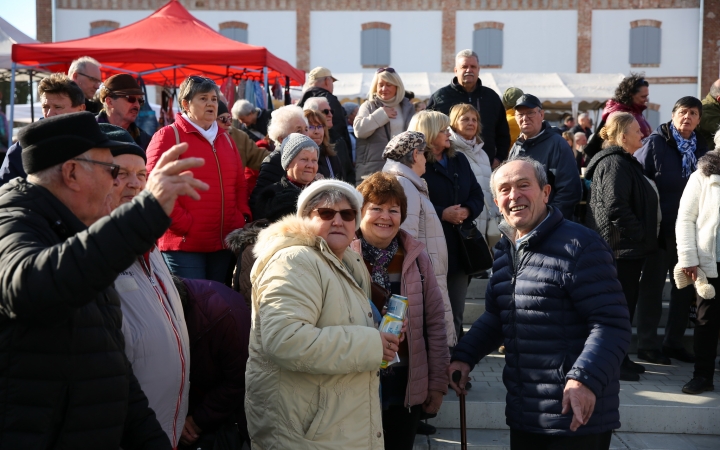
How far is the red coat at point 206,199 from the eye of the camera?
4.91 metres

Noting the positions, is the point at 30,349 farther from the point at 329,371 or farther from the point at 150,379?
the point at 329,371

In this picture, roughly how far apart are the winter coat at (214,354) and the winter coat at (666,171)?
4.49 m

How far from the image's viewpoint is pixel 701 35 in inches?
1089

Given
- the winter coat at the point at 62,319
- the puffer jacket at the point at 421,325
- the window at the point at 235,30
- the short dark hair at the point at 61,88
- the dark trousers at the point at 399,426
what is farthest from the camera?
the window at the point at 235,30

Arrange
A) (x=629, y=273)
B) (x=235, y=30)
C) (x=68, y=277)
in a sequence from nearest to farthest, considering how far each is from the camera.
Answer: (x=68, y=277), (x=629, y=273), (x=235, y=30)

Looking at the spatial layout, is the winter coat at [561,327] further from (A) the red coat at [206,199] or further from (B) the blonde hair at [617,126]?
(B) the blonde hair at [617,126]

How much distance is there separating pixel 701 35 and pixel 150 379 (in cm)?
2970

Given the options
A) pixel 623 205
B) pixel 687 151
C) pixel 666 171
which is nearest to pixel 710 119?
pixel 687 151

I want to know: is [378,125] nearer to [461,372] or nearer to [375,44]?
[461,372]

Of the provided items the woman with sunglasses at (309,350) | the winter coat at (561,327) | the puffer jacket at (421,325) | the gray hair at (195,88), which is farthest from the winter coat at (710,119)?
the woman with sunglasses at (309,350)

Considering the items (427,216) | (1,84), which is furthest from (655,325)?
(1,84)

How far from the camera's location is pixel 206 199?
16.4 feet

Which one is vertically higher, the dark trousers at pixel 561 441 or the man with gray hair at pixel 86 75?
the man with gray hair at pixel 86 75

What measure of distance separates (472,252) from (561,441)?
232 cm
